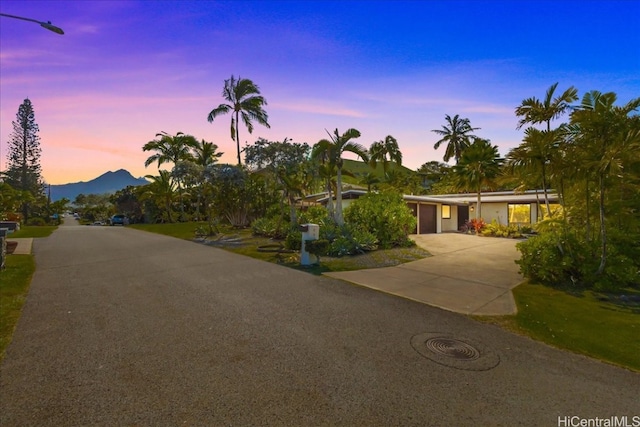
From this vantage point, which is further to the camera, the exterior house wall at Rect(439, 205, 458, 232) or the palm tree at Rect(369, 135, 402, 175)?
the exterior house wall at Rect(439, 205, 458, 232)

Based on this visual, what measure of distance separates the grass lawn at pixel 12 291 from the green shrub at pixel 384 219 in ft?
37.0

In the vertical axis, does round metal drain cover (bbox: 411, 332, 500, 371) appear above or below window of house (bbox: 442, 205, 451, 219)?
below

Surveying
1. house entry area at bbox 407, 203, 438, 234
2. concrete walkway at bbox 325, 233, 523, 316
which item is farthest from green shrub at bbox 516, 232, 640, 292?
house entry area at bbox 407, 203, 438, 234

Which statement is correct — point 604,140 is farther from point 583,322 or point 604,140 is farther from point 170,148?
point 170,148

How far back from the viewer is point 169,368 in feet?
11.4

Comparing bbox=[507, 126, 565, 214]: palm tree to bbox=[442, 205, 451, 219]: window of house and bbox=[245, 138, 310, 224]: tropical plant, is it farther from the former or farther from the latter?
bbox=[442, 205, 451, 219]: window of house

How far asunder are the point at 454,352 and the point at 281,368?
2.30 metres

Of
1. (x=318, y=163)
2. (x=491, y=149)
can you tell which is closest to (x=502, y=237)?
(x=491, y=149)

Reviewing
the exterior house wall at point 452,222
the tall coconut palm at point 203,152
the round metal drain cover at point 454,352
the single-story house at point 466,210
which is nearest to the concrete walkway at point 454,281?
the round metal drain cover at point 454,352

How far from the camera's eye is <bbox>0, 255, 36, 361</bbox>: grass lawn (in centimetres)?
449

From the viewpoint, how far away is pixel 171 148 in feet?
111

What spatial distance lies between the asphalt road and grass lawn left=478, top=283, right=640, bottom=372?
43 cm

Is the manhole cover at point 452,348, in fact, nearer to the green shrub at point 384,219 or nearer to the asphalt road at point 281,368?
the asphalt road at point 281,368

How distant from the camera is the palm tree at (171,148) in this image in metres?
33.2
